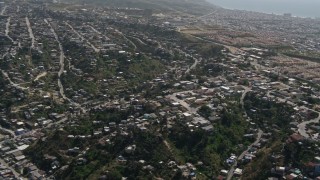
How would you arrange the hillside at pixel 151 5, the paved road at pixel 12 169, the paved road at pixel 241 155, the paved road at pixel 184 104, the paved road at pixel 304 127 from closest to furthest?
the paved road at pixel 241 155, the paved road at pixel 12 169, the paved road at pixel 304 127, the paved road at pixel 184 104, the hillside at pixel 151 5

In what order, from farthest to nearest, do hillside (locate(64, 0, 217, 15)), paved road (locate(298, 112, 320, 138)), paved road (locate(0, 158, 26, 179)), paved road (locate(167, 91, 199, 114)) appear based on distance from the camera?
hillside (locate(64, 0, 217, 15)) < paved road (locate(167, 91, 199, 114)) < paved road (locate(298, 112, 320, 138)) < paved road (locate(0, 158, 26, 179))

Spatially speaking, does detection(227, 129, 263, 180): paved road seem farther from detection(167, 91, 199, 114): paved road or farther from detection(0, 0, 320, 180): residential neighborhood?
detection(167, 91, 199, 114): paved road

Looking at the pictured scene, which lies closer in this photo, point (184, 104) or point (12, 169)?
point (12, 169)

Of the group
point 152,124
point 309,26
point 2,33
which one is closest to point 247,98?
point 152,124

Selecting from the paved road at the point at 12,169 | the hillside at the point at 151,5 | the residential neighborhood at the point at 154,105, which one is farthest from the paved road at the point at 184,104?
the hillside at the point at 151,5

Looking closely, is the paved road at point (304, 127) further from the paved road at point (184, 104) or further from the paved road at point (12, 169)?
the paved road at point (12, 169)

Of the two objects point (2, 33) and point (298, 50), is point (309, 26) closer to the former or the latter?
point (298, 50)

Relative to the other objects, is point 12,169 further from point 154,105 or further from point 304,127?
point 304,127

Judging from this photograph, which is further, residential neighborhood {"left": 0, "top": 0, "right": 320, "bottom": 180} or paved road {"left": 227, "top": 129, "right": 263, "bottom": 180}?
residential neighborhood {"left": 0, "top": 0, "right": 320, "bottom": 180}

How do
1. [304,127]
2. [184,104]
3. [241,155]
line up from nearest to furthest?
1. [241,155]
2. [304,127]
3. [184,104]

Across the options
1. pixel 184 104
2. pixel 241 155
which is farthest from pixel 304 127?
pixel 184 104

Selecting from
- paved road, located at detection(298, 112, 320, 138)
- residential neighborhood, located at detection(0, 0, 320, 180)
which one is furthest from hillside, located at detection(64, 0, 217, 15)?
paved road, located at detection(298, 112, 320, 138)
